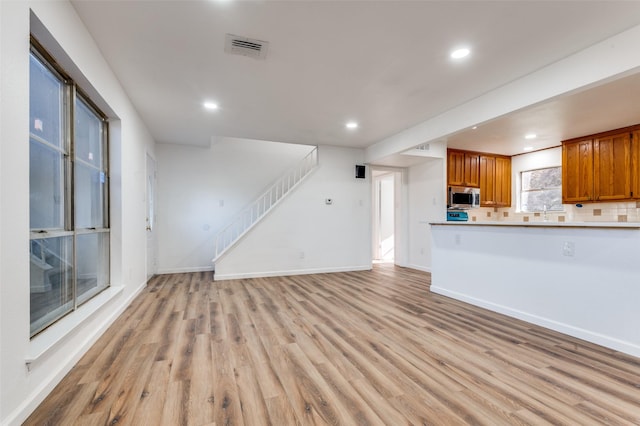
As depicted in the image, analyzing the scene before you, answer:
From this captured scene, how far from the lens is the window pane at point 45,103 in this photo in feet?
6.28

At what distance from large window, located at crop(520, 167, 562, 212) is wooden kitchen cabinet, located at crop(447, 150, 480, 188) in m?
1.24

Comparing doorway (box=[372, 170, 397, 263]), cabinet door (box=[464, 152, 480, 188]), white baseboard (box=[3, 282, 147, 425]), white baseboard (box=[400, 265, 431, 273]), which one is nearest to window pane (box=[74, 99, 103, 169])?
white baseboard (box=[3, 282, 147, 425])

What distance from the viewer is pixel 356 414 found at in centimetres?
159

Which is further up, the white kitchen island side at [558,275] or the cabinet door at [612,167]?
the cabinet door at [612,167]

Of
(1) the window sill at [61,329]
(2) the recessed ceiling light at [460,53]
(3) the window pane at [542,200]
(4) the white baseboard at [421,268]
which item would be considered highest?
(2) the recessed ceiling light at [460,53]

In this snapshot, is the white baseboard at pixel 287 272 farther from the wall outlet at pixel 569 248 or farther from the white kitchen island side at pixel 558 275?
the wall outlet at pixel 569 248

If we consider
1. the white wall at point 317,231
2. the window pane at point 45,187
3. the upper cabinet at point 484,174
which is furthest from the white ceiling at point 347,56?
the white wall at point 317,231

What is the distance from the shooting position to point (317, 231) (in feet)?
Result: 19.6

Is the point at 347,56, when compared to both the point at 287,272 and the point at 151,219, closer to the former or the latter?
the point at 287,272

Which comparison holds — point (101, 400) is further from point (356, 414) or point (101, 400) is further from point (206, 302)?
point (206, 302)

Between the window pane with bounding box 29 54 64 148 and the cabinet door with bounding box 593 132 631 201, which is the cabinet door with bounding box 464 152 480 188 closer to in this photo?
the cabinet door with bounding box 593 132 631 201

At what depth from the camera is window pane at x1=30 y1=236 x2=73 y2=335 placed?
6.38ft

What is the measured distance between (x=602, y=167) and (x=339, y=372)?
569 cm

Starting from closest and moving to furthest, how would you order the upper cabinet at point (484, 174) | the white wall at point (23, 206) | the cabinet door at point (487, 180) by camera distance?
the white wall at point (23, 206) → the upper cabinet at point (484, 174) → the cabinet door at point (487, 180)
